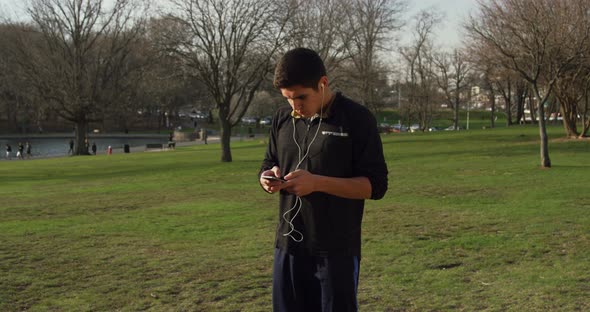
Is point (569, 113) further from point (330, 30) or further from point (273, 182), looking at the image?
point (273, 182)

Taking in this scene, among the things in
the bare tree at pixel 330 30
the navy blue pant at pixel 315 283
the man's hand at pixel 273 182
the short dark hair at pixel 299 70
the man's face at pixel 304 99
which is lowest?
the navy blue pant at pixel 315 283

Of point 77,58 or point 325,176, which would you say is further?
point 77,58

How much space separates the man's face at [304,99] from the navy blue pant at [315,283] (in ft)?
2.37

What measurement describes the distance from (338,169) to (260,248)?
553 centimetres

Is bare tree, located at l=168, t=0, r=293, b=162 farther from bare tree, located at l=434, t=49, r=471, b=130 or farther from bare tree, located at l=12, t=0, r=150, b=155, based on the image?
bare tree, located at l=434, t=49, r=471, b=130

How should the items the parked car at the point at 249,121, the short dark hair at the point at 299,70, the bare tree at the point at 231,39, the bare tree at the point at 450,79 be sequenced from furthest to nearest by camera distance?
the parked car at the point at 249,121, the bare tree at the point at 450,79, the bare tree at the point at 231,39, the short dark hair at the point at 299,70

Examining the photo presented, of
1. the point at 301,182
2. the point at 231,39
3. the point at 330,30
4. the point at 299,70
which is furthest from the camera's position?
the point at 330,30

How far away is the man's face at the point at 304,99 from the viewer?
284 centimetres

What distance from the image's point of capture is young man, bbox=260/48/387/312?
9.26 ft

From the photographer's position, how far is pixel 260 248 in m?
8.19

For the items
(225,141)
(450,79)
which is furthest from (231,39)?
(450,79)

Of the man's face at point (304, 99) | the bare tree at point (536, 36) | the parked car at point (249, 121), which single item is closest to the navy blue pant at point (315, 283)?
the man's face at point (304, 99)

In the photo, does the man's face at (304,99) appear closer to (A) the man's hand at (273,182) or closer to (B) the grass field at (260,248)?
(A) the man's hand at (273,182)

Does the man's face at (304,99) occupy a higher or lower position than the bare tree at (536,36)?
lower
